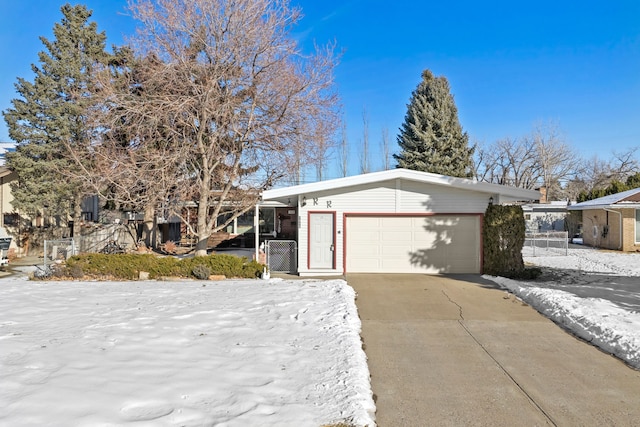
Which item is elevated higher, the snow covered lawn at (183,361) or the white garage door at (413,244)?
the white garage door at (413,244)

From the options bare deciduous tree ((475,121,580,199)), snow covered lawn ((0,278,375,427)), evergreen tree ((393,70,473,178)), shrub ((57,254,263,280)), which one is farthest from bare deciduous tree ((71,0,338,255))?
bare deciduous tree ((475,121,580,199))

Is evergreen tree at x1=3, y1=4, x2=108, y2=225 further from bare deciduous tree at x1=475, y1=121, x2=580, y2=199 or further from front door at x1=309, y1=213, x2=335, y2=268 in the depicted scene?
bare deciduous tree at x1=475, y1=121, x2=580, y2=199

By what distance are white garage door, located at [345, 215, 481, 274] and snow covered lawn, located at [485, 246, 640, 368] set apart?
156 centimetres

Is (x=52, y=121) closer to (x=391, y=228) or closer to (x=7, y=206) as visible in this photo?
(x=7, y=206)

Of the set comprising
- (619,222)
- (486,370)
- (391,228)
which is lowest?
(486,370)

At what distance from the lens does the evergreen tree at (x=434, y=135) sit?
27.0m

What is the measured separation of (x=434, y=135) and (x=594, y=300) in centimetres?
2039

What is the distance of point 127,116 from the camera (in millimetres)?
14008

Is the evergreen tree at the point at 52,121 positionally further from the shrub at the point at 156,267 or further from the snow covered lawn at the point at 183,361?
the snow covered lawn at the point at 183,361

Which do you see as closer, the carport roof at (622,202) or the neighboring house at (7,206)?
the carport roof at (622,202)

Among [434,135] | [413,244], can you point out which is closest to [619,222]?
[434,135]

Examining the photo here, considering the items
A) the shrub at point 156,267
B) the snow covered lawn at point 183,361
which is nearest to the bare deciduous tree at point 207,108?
the shrub at point 156,267

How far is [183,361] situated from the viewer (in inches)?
196

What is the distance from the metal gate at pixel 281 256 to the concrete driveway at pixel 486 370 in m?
5.35
